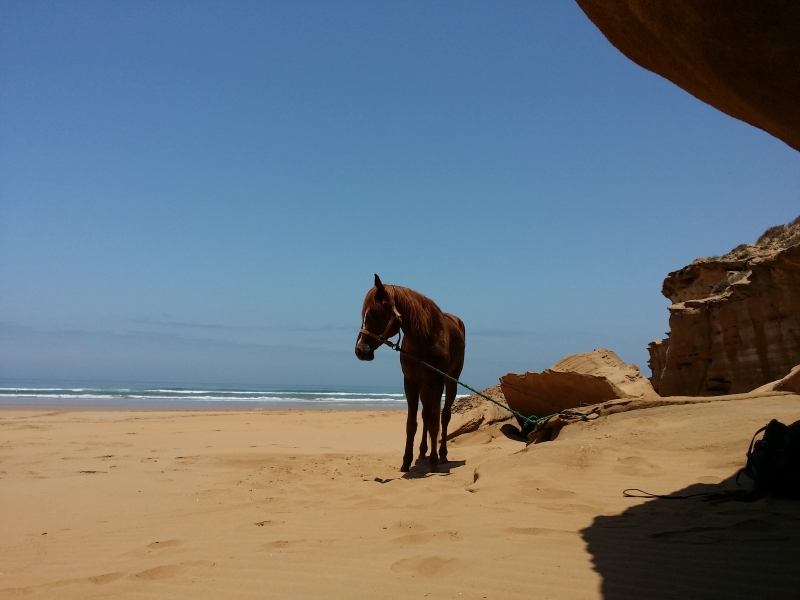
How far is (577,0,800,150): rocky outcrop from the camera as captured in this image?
7.43ft

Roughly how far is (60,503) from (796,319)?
8641 millimetres

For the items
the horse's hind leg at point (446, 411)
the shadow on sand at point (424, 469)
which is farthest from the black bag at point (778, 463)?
the horse's hind leg at point (446, 411)

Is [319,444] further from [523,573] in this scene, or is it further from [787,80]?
[787,80]

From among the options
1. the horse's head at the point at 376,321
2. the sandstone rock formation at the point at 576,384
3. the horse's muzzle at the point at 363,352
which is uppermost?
the horse's head at the point at 376,321

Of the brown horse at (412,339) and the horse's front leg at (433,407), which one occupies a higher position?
the brown horse at (412,339)

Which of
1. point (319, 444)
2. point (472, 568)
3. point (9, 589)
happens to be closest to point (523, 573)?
point (472, 568)

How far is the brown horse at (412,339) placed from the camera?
6.26 metres

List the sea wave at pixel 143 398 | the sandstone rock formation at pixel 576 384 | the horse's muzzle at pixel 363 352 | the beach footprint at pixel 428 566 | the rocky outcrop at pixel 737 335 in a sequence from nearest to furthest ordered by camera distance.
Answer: the beach footprint at pixel 428 566, the horse's muzzle at pixel 363 352, the rocky outcrop at pixel 737 335, the sandstone rock formation at pixel 576 384, the sea wave at pixel 143 398

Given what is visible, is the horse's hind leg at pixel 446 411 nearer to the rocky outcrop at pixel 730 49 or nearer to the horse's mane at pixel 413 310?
the horse's mane at pixel 413 310

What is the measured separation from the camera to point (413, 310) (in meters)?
6.62

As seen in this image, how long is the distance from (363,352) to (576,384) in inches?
135

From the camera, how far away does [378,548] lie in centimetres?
335

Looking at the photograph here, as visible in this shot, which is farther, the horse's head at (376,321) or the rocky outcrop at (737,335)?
the rocky outcrop at (737,335)

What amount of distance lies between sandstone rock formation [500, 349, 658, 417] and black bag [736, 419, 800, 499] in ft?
12.2
